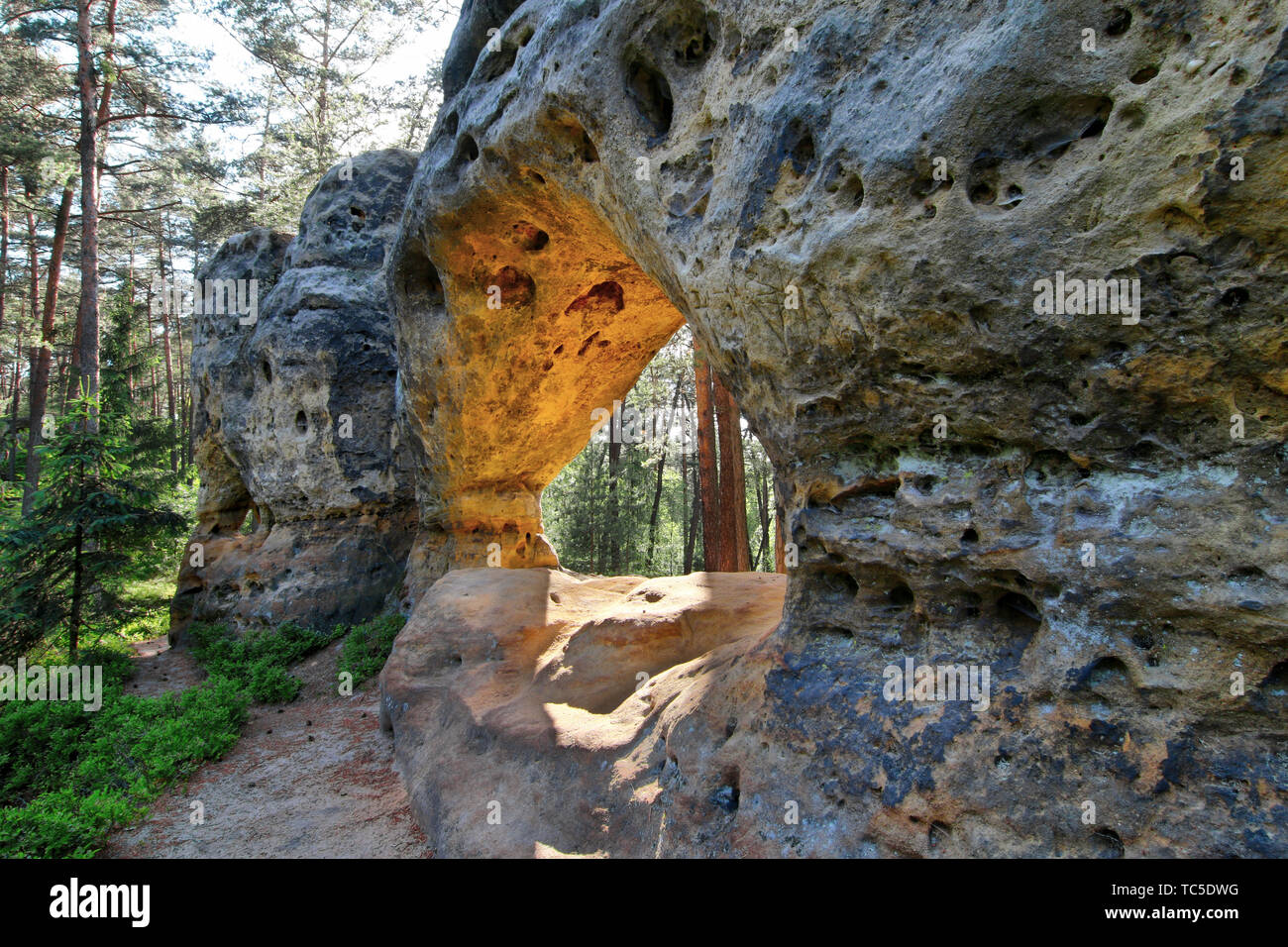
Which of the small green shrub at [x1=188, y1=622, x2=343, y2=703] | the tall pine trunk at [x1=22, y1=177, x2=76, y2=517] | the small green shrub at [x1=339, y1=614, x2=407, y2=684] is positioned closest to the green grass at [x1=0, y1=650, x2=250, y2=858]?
the small green shrub at [x1=188, y1=622, x2=343, y2=703]

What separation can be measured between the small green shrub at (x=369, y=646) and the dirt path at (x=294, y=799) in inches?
27.2

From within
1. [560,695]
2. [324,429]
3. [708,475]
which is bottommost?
[560,695]

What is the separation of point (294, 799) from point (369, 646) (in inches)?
142

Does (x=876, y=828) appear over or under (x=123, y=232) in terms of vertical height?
under

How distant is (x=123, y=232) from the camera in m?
20.3

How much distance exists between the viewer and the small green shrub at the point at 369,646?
28.5ft

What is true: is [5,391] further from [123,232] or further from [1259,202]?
[1259,202]

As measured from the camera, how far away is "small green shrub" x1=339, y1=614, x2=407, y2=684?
28.5 ft

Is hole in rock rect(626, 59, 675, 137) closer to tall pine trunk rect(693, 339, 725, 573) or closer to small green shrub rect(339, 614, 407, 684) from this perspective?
small green shrub rect(339, 614, 407, 684)

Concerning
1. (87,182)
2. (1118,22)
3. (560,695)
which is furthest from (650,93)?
(87,182)

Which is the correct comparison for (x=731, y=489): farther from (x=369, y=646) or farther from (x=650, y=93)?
(x=650, y=93)

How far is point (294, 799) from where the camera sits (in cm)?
556
